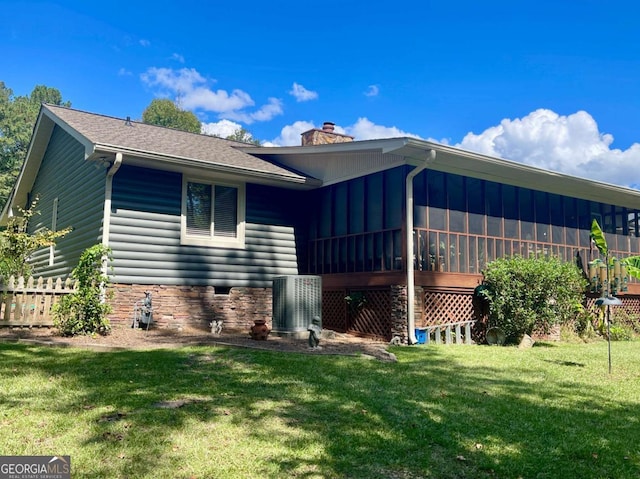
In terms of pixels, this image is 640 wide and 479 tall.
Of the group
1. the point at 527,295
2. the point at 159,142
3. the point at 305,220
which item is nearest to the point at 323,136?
A: the point at 305,220

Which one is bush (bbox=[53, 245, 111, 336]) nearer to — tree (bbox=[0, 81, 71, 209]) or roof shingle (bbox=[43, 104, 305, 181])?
roof shingle (bbox=[43, 104, 305, 181])

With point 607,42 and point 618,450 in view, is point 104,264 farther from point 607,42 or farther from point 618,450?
point 607,42

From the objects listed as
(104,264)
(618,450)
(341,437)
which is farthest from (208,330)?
(618,450)

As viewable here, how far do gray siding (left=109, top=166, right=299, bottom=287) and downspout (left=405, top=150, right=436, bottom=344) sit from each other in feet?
12.0

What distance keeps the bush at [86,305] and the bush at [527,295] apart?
786cm

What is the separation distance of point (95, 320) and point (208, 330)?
8.63 ft

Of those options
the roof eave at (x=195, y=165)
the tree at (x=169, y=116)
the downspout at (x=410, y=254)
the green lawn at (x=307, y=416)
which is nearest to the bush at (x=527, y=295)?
the downspout at (x=410, y=254)

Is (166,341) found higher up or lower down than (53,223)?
lower down

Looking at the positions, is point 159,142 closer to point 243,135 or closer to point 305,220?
point 305,220

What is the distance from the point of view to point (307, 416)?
192 inches

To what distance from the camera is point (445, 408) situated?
5359mm

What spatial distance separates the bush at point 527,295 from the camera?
11023mm

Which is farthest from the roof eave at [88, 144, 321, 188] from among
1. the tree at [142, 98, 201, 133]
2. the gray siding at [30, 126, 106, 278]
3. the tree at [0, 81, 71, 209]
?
the tree at [142, 98, 201, 133]

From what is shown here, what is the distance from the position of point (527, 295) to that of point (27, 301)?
32.5 feet
